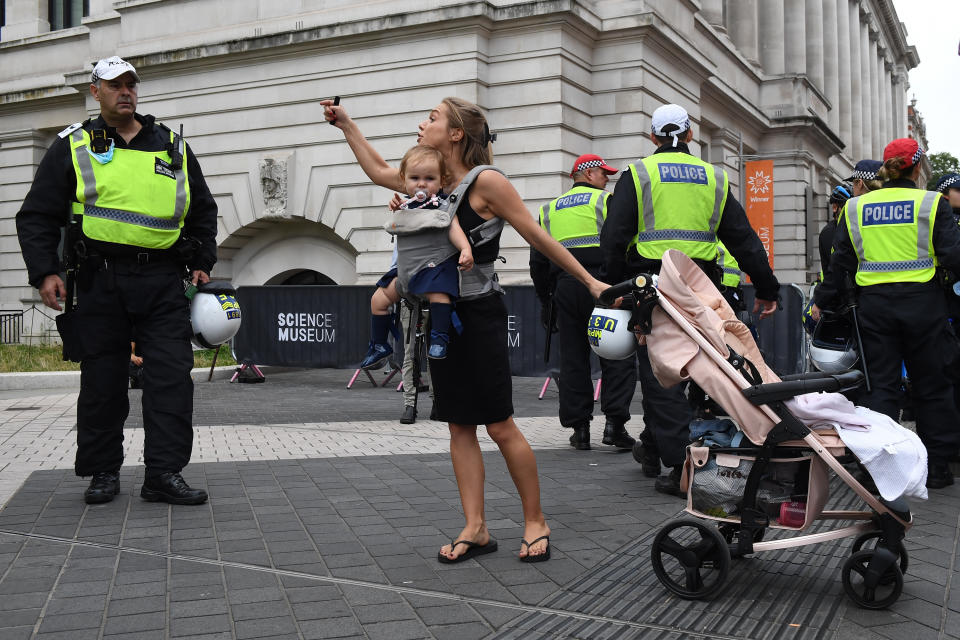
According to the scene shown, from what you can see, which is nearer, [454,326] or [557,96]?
[454,326]

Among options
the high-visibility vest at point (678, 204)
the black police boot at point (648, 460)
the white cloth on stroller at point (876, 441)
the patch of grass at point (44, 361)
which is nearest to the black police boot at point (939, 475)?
the black police boot at point (648, 460)

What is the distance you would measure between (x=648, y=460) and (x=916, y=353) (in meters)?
1.80

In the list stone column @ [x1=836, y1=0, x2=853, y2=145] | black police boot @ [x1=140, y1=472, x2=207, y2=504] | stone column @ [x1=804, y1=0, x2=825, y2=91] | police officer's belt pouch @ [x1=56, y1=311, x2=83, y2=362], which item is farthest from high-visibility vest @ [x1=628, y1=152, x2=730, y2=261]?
stone column @ [x1=836, y1=0, x2=853, y2=145]

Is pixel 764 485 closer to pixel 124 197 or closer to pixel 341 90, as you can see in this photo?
pixel 124 197

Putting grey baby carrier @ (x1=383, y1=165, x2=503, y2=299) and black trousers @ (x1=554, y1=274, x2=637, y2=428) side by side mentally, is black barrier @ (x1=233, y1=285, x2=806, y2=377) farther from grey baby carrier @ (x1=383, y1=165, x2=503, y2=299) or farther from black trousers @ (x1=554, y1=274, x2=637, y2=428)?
grey baby carrier @ (x1=383, y1=165, x2=503, y2=299)

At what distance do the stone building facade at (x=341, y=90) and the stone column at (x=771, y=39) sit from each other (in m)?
6.01

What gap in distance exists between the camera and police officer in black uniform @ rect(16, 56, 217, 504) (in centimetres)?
517

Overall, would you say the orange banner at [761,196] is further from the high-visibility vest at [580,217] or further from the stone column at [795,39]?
the high-visibility vest at [580,217]

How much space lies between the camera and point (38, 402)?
10875 millimetres

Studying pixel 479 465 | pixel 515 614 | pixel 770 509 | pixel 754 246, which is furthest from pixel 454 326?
pixel 754 246

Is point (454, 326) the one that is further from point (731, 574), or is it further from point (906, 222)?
point (906, 222)

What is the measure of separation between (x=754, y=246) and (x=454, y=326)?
245cm

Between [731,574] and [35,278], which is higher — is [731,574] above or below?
below

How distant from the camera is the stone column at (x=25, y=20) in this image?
1114 inches
